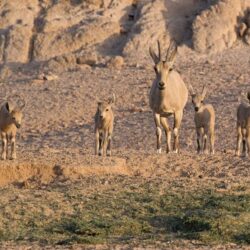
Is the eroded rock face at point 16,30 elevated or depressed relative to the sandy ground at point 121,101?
elevated

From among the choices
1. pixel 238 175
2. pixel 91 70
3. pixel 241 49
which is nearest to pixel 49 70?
pixel 91 70

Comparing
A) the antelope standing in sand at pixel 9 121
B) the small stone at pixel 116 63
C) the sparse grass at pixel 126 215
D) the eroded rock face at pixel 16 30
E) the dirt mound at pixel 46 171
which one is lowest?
the sparse grass at pixel 126 215

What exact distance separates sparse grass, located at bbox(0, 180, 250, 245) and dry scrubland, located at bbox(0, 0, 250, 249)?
19 mm

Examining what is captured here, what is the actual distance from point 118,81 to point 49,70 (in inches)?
124

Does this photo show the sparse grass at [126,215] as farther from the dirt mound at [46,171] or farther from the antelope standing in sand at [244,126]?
the antelope standing in sand at [244,126]

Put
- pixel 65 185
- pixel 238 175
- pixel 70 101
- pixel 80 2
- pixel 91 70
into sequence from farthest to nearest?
1. pixel 80 2
2. pixel 91 70
3. pixel 70 101
4. pixel 238 175
5. pixel 65 185

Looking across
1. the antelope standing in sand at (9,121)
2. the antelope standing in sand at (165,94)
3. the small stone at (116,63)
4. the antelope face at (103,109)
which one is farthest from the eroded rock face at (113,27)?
the antelope standing in sand at (9,121)

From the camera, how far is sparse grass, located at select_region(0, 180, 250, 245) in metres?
12.1

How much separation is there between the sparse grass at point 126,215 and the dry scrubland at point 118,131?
0.02 m

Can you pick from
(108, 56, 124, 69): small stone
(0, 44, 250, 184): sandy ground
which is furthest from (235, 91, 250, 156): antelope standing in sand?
(108, 56, 124, 69): small stone

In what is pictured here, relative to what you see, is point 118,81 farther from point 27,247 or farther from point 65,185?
point 27,247

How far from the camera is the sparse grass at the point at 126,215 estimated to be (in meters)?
12.1

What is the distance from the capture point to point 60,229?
12477 mm

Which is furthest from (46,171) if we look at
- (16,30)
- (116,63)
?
(16,30)
